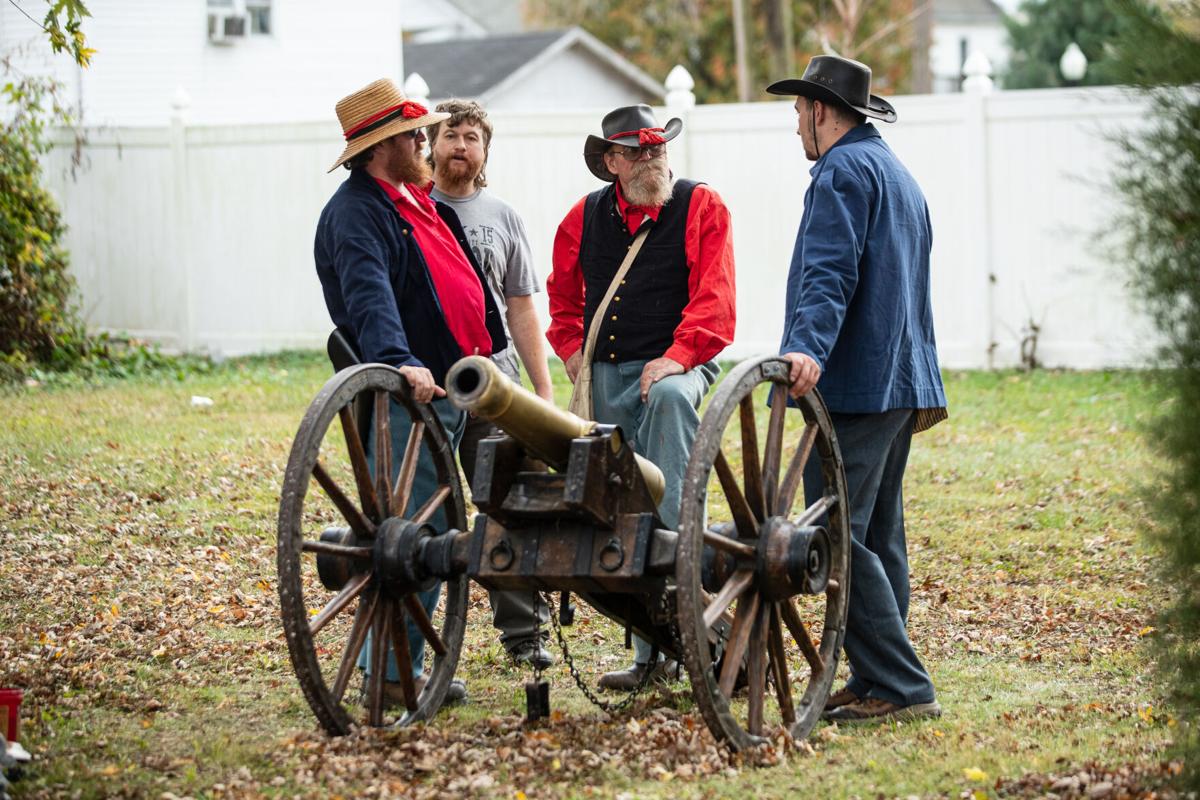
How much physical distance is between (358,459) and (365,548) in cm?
28

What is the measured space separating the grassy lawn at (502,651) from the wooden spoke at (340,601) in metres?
0.39

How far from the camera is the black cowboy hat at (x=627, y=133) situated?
5.75 metres

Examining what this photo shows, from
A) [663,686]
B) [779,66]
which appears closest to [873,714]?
[663,686]

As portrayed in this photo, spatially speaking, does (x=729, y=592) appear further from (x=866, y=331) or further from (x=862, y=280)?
(x=862, y=280)

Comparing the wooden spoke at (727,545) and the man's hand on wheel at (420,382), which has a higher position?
the man's hand on wheel at (420,382)

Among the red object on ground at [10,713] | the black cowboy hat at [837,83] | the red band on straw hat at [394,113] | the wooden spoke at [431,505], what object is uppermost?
the black cowboy hat at [837,83]

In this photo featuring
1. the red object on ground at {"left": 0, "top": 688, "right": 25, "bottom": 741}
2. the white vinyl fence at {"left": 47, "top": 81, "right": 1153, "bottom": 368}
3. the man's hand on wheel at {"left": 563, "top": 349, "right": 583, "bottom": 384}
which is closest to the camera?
the red object on ground at {"left": 0, "top": 688, "right": 25, "bottom": 741}

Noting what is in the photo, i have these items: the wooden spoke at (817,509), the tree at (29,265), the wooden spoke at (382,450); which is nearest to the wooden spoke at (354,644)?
the wooden spoke at (382,450)

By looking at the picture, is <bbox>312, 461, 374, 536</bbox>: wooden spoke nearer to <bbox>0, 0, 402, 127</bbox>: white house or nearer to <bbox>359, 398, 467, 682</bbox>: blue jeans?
<bbox>359, 398, 467, 682</bbox>: blue jeans

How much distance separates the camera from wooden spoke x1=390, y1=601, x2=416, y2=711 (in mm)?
5008

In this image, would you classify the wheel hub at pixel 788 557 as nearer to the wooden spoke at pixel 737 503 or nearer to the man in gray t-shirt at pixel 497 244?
the wooden spoke at pixel 737 503

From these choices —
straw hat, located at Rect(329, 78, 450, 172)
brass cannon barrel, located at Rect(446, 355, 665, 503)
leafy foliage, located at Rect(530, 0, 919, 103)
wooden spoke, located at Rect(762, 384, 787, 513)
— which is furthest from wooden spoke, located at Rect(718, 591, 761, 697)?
leafy foliage, located at Rect(530, 0, 919, 103)

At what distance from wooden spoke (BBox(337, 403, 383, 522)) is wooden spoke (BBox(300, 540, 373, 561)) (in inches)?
6.2

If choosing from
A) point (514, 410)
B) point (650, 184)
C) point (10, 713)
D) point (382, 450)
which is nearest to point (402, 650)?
point (382, 450)
